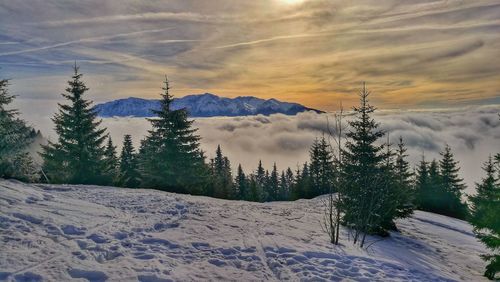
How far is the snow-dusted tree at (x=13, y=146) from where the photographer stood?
58.1 feet

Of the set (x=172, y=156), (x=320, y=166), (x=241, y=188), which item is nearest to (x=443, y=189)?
(x=320, y=166)

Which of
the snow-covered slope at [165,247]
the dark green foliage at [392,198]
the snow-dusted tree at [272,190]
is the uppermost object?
the dark green foliage at [392,198]

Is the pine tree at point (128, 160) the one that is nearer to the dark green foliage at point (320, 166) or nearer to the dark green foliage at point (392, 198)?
the dark green foliage at point (320, 166)

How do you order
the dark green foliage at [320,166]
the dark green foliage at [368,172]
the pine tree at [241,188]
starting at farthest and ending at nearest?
the pine tree at [241,188]
the dark green foliage at [320,166]
the dark green foliage at [368,172]

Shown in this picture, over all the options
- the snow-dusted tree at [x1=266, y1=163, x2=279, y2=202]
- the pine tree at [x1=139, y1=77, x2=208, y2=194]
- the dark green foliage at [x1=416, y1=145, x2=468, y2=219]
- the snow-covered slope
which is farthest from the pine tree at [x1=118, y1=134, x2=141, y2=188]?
the snow-dusted tree at [x1=266, y1=163, x2=279, y2=202]

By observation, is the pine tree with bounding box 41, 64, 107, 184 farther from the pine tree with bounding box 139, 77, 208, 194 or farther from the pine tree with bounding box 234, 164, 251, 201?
the pine tree with bounding box 234, 164, 251, 201

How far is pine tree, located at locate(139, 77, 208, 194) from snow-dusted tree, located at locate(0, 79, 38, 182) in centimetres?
832

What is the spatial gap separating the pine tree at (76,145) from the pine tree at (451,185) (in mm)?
37476

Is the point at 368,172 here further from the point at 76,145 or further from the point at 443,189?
the point at 443,189

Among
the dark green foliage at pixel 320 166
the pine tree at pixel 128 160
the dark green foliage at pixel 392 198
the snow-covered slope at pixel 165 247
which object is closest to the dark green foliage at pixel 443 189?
the dark green foliage at pixel 320 166

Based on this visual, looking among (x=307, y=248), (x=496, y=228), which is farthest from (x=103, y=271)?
(x=496, y=228)

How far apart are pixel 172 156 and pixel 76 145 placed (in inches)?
280

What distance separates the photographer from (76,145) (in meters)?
26.0

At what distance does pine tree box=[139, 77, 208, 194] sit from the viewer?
26609mm
